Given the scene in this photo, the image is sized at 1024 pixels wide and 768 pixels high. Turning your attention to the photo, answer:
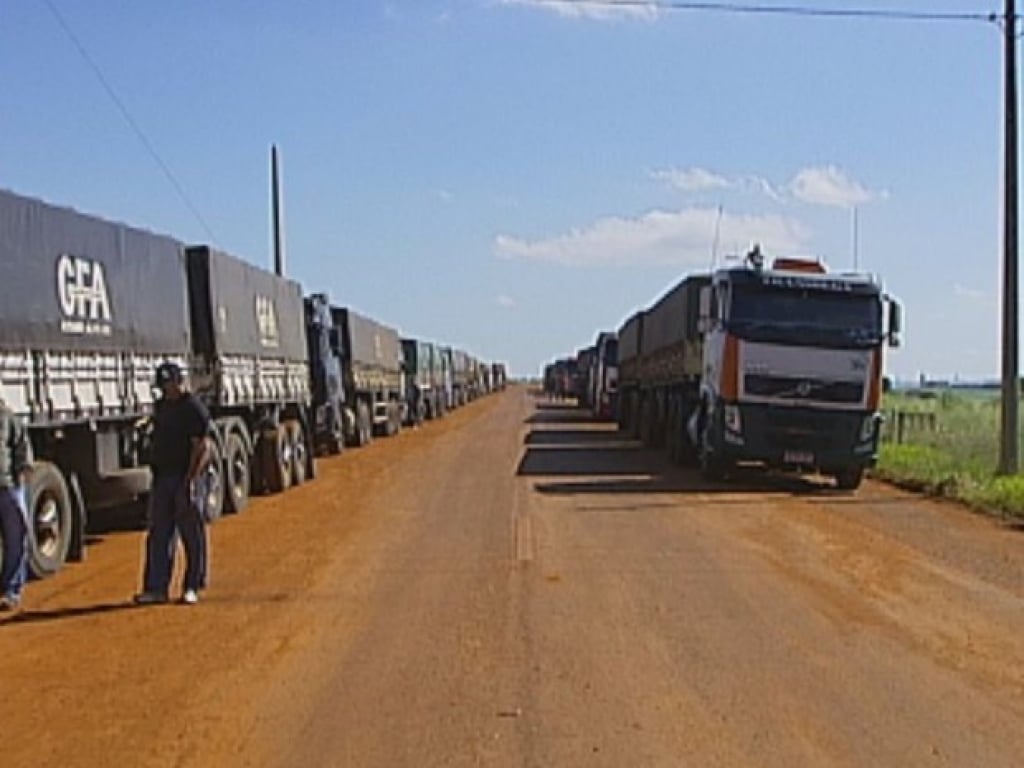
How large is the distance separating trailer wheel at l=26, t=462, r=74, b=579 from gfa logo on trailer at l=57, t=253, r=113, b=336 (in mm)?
1477

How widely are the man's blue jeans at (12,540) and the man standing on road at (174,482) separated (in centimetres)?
88

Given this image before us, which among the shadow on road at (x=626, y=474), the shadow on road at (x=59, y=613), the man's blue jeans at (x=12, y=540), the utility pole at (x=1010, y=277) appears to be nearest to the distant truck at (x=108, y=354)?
the man's blue jeans at (x=12, y=540)

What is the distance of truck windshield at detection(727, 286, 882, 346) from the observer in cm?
2255

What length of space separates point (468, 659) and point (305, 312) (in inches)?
877

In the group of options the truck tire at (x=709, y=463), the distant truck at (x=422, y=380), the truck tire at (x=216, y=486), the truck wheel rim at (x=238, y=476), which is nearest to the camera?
the truck tire at (x=216, y=486)

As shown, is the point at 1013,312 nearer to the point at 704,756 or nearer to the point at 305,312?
the point at 305,312

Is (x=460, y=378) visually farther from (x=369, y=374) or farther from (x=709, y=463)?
(x=709, y=463)

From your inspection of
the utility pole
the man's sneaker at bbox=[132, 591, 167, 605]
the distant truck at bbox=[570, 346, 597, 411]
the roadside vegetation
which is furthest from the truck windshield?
the distant truck at bbox=[570, 346, 597, 411]

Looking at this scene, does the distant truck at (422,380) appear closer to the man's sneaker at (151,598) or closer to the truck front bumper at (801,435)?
the truck front bumper at (801,435)

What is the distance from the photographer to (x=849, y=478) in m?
23.2

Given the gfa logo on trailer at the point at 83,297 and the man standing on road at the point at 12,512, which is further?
the gfa logo on trailer at the point at 83,297

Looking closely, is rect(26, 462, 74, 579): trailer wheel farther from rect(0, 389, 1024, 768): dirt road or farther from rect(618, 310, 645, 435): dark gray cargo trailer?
rect(618, 310, 645, 435): dark gray cargo trailer

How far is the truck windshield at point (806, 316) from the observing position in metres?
22.5

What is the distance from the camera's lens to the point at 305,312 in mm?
30891
